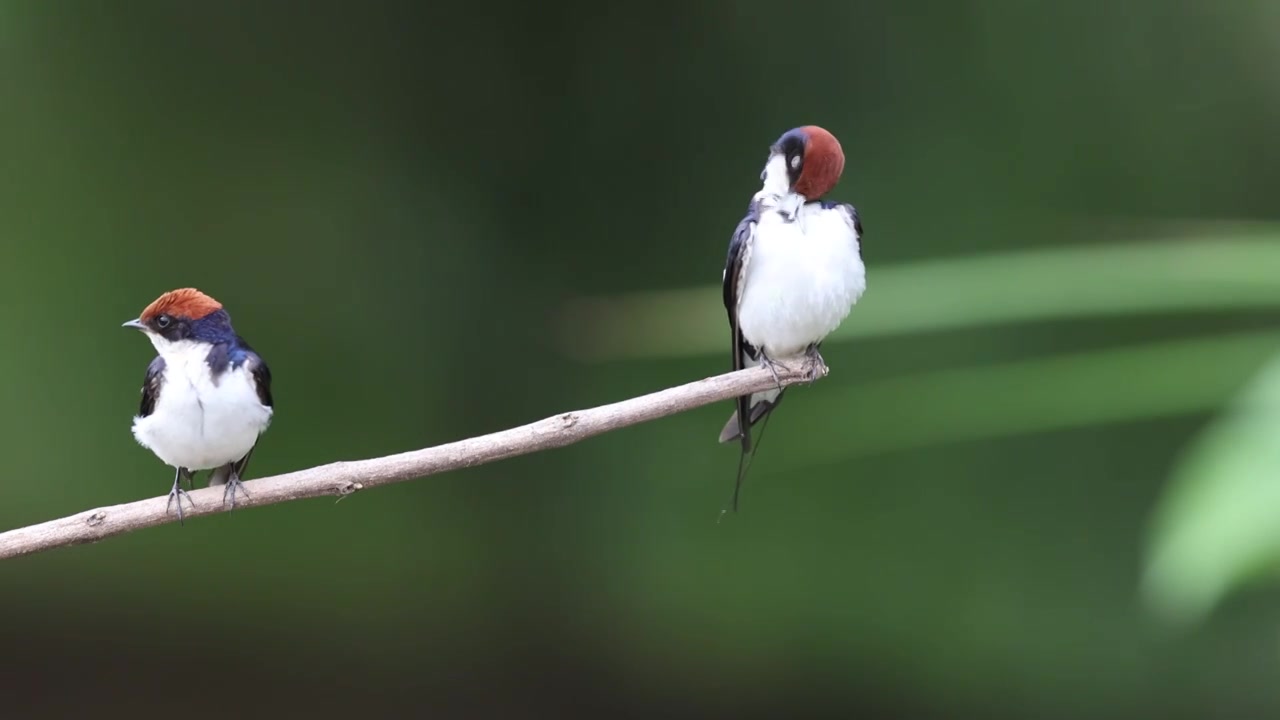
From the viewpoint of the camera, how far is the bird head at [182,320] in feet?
3.08

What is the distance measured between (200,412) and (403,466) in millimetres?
372

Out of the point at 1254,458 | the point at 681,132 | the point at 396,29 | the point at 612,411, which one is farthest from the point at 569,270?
the point at 1254,458

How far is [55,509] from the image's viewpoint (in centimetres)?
233

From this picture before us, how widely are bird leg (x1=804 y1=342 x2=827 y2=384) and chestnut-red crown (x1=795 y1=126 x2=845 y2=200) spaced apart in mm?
221

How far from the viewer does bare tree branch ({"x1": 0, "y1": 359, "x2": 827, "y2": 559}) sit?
702 mm

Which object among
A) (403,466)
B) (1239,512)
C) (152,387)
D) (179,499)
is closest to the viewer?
(1239,512)

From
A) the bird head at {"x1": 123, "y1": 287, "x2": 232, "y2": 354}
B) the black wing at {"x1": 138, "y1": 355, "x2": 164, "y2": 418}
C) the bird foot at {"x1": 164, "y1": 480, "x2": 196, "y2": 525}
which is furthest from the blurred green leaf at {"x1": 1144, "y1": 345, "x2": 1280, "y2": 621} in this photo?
the black wing at {"x1": 138, "y1": 355, "x2": 164, "y2": 418}

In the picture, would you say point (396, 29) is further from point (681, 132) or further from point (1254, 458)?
point (1254, 458)

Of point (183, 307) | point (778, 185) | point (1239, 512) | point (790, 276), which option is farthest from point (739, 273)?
point (1239, 512)

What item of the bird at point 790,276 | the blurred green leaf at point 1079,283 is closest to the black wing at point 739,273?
the bird at point 790,276

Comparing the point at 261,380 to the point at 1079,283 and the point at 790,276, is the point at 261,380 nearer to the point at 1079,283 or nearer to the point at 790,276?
the point at 790,276

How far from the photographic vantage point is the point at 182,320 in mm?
960

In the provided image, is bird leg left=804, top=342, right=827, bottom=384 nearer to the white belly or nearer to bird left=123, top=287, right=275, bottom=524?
the white belly

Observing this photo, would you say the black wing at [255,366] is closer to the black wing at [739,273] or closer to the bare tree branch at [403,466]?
the bare tree branch at [403,466]
